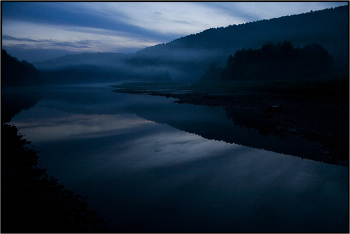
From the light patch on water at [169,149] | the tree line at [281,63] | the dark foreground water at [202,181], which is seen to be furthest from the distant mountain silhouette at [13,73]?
the dark foreground water at [202,181]

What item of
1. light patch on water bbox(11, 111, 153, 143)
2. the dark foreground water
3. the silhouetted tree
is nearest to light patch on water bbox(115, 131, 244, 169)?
the dark foreground water

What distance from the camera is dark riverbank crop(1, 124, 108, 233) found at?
588cm

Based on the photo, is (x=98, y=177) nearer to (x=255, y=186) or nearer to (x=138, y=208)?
(x=138, y=208)

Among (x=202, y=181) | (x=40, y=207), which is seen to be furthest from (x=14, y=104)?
(x=202, y=181)

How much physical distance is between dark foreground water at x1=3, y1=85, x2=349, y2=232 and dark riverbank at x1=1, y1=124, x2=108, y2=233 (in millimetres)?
514

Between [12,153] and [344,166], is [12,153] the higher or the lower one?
the higher one

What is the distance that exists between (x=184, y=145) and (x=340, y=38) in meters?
162

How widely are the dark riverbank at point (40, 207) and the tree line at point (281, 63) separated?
290ft

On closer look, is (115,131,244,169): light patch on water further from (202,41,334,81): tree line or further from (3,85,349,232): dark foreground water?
(202,41,334,81): tree line

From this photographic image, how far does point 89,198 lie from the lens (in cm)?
809

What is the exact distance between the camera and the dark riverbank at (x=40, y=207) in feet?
19.3

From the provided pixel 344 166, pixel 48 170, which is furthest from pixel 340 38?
pixel 48 170

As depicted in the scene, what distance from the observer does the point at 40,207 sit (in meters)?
6.61

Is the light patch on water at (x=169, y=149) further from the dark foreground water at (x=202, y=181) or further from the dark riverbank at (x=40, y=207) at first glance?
the dark riverbank at (x=40, y=207)
